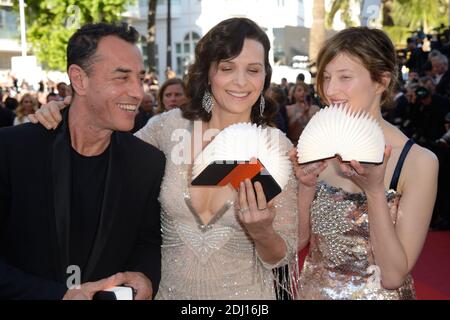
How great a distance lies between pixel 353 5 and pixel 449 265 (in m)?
24.4

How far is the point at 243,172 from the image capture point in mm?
1938

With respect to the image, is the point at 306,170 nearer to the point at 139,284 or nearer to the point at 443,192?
the point at 139,284

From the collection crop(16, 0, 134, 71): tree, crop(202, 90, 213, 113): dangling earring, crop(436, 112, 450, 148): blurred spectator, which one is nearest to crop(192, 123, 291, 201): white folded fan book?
crop(202, 90, 213, 113): dangling earring

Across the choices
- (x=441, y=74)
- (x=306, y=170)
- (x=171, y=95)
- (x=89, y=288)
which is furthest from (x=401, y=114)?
(x=89, y=288)

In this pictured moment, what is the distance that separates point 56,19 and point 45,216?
71.5ft

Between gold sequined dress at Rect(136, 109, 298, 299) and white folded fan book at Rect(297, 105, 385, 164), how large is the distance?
451 millimetres

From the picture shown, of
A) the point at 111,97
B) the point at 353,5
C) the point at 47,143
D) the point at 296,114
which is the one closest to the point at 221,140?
the point at 111,97

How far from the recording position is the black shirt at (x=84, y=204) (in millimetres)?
2020

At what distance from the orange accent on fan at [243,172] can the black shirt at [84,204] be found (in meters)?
0.46

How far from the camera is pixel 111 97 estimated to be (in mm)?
2141

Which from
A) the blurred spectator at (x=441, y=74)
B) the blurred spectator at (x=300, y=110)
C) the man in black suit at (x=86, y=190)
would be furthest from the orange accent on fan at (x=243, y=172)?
the blurred spectator at (x=441, y=74)

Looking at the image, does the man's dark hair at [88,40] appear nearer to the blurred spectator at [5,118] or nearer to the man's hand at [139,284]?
the man's hand at [139,284]

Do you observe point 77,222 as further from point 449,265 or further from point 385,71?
point 449,265

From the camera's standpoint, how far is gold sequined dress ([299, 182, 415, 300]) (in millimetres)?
2264
